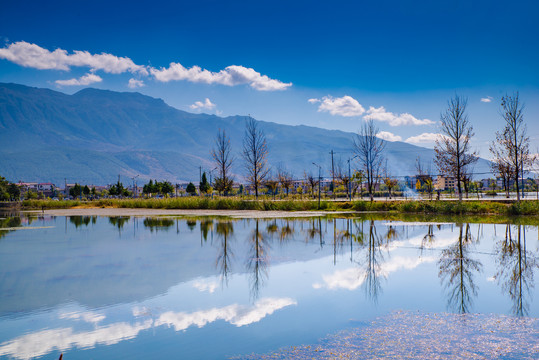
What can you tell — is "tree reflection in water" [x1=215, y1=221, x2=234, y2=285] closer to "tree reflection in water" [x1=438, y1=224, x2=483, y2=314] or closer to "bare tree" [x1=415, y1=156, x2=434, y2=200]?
"tree reflection in water" [x1=438, y1=224, x2=483, y2=314]

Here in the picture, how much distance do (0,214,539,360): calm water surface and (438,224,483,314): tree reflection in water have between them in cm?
2

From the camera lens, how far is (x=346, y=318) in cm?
576

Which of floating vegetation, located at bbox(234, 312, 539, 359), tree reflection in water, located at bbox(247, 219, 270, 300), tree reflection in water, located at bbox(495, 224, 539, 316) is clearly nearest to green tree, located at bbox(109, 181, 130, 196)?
tree reflection in water, located at bbox(247, 219, 270, 300)

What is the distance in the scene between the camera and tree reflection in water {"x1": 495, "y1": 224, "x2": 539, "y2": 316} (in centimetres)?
646

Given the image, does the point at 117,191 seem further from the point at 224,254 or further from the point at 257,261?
the point at 257,261

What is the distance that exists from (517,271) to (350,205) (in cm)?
2072

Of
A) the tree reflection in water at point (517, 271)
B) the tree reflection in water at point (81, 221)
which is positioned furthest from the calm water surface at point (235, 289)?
the tree reflection in water at point (81, 221)

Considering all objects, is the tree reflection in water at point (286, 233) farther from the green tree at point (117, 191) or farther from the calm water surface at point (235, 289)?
the green tree at point (117, 191)

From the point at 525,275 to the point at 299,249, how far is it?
565 cm

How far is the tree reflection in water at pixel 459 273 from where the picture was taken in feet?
21.4

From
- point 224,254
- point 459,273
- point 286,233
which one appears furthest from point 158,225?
point 459,273

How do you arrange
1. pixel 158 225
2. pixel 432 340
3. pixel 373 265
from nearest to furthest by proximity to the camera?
1. pixel 432 340
2. pixel 373 265
3. pixel 158 225

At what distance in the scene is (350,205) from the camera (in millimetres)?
29188

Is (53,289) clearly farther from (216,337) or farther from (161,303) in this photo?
(216,337)
